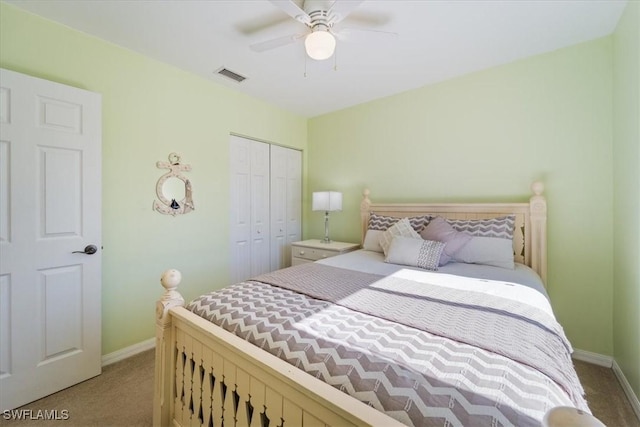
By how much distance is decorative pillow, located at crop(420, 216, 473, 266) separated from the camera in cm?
216

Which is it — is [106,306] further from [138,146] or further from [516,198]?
[516,198]

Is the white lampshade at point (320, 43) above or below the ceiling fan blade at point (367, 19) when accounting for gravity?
below

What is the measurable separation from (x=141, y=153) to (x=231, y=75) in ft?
3.73

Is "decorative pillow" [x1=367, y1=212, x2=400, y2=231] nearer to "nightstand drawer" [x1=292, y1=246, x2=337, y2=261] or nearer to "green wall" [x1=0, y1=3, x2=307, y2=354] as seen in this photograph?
"nightstand drawer" [x1=292, y1=246, x2=337, y2=261]

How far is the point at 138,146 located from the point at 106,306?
4.34 ft

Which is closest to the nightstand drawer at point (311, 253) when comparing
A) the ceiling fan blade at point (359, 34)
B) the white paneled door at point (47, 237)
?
the white paneled door at point (47, 237)

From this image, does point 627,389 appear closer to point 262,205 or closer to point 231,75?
point 262,205

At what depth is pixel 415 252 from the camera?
211cm

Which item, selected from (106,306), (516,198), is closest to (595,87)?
(516,198)

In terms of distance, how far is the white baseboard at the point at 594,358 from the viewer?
2.06 m

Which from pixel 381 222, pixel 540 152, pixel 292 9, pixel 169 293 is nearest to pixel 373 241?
pixel 381 222

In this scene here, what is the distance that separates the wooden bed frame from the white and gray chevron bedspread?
0.20 feet
